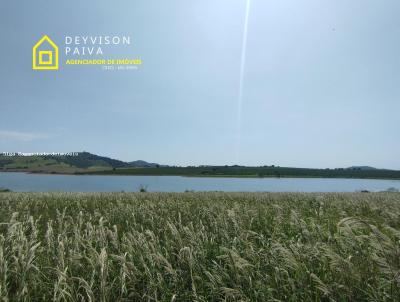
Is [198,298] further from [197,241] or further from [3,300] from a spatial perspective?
[3,300]

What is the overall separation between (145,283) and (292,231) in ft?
11.9

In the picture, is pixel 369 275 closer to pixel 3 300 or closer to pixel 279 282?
pixel 279 282

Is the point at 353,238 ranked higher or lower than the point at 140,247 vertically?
higher

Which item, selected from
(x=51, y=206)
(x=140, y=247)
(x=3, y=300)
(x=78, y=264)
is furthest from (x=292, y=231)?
(x=51, y=206)

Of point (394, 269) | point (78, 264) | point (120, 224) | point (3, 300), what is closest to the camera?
point (3, 300)

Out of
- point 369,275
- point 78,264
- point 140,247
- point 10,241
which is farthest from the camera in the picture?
point 10,241

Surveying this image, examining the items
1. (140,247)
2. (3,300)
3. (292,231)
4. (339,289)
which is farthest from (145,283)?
(292,231)

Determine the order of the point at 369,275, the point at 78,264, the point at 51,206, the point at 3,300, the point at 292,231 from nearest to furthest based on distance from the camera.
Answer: the point at 3,300 → the point at 369,275 → the point at 78,264 → the point at 292,231 → the point at 51,206

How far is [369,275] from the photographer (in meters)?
3.45

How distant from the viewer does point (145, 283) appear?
3660 millimetres

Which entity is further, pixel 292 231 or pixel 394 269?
pixel 292 231

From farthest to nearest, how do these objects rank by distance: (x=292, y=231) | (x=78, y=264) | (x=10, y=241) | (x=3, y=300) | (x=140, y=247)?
(x=292, y=231), (x=10, y=241), (x=140, y=247), (x=78, y=264), (x=3, y=300)

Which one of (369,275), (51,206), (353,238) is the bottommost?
(51,206)

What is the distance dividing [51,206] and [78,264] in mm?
9523
